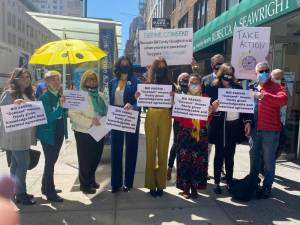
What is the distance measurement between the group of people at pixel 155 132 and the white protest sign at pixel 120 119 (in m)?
0.11

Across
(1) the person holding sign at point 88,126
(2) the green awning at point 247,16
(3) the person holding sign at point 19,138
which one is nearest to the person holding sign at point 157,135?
(1) the person holding sign at point 88,126

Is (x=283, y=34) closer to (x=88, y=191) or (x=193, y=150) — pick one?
(x=193, y=150)

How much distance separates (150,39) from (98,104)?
4.01 ft

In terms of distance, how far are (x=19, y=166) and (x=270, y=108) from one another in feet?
10.8

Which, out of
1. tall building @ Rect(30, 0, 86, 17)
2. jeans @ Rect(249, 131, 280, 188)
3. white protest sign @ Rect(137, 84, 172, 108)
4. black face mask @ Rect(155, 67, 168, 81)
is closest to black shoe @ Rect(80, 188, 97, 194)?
white protest sign @ Rect(137, 84, 172, 108)

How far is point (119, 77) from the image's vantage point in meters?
5.37

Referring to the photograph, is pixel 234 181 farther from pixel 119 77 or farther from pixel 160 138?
pixel 119 77

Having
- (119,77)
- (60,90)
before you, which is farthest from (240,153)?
(60,90)

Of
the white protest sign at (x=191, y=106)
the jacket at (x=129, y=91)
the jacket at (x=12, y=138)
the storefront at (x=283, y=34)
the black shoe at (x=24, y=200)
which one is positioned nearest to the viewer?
the jacket at (x=12, y=138)

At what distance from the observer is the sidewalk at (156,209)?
4.54 m

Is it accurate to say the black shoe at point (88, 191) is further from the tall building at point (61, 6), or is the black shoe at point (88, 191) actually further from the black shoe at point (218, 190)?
the tall building at point (61, 6)

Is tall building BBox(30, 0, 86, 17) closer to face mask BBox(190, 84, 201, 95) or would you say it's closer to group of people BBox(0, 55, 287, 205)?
group of people BBox(0, 55, 287, 205)

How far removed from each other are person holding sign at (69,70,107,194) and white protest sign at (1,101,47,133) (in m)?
0.62

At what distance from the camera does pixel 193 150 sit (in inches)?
205
